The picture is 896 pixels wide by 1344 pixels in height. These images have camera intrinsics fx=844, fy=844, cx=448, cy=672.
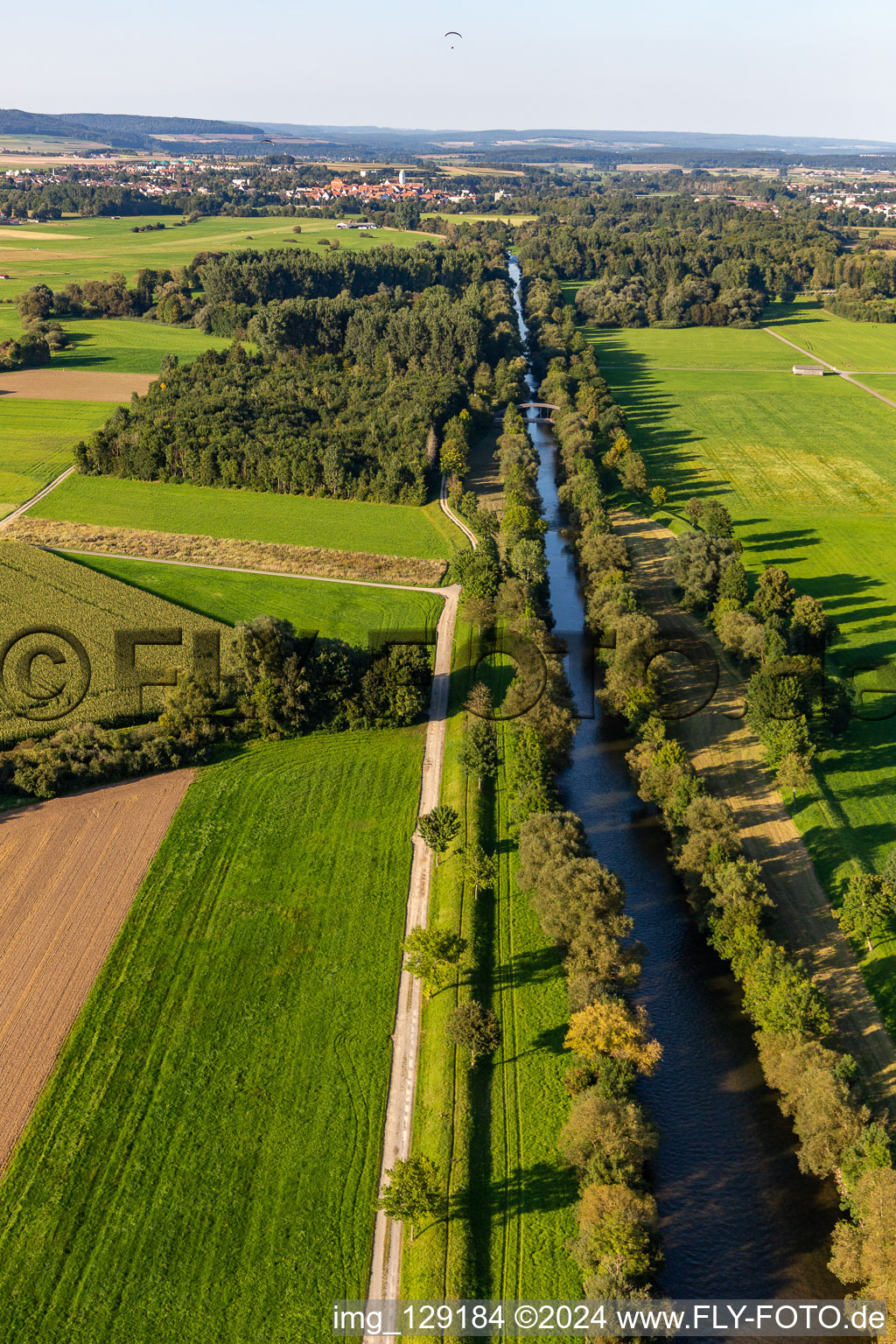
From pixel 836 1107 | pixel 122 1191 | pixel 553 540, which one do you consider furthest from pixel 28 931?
pixel 553 540

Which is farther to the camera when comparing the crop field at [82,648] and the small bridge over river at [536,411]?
the small bridge over river at [536,411]

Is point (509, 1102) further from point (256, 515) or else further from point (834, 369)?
point (834, 369)

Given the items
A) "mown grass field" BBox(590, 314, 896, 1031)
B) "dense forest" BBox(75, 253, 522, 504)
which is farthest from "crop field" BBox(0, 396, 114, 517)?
"mown grass field" BBox(590, 314, 896, 1031)

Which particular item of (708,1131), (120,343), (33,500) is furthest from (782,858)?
(120,343)

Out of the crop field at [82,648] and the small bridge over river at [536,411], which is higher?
the small bridge over river at [536,411]

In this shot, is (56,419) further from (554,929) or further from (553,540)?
(554,929)

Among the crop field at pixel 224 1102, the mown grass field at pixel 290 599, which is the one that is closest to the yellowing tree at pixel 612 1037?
the crop field at pixel 224 1102

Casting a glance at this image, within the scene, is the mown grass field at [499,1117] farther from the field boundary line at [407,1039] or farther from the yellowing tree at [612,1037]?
the yellowing tree at [612,1037]
